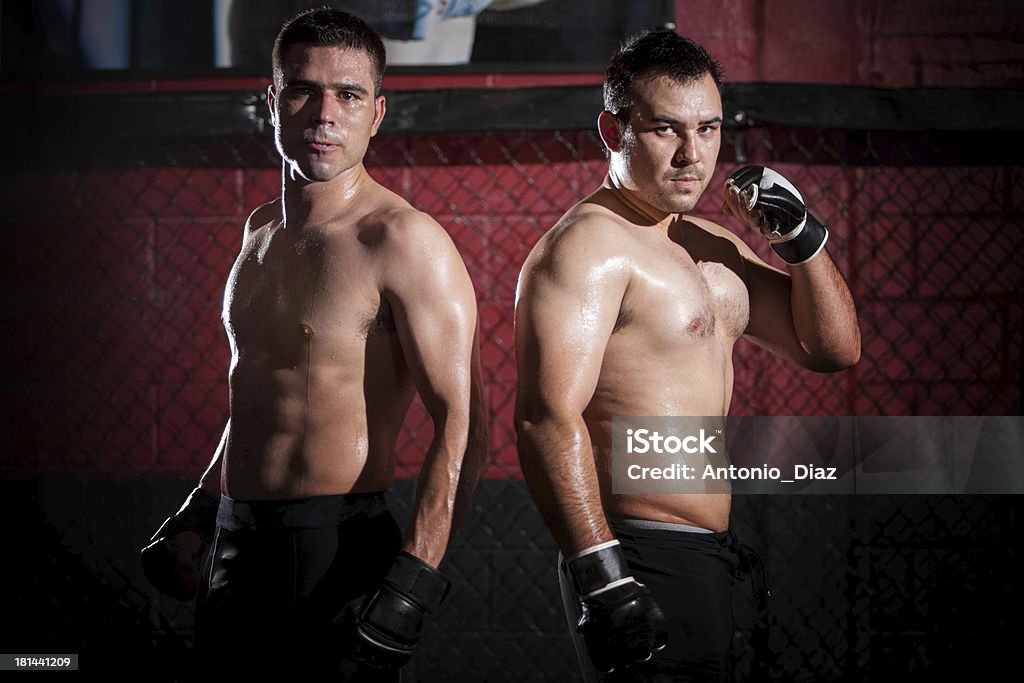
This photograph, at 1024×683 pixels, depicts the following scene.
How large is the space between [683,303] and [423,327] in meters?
0.37

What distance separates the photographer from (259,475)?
127cm

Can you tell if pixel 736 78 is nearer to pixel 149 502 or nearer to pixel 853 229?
pixel 853 229

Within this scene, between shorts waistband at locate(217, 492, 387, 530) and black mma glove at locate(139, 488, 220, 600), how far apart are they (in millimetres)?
123

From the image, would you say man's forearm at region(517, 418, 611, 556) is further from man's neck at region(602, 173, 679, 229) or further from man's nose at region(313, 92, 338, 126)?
man's nose at region(313, 92, 338, 126)

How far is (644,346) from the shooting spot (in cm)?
128

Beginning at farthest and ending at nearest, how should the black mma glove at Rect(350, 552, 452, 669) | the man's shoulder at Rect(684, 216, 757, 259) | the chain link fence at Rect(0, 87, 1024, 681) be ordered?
the chain link fence at Rect(0, 87, 1024, 681)
the man's shoulder at Rect(684, 216, 757, 259)
the black mma glove at Rect(350, 552, 452, 669)

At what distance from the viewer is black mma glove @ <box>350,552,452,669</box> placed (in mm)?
1135

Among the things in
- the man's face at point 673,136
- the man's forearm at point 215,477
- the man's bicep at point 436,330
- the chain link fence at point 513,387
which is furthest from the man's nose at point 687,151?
the chain link fence at point 513,387

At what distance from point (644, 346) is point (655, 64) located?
38 cm

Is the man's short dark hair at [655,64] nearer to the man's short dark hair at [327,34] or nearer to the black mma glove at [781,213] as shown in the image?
the black mma glove at [781,213]

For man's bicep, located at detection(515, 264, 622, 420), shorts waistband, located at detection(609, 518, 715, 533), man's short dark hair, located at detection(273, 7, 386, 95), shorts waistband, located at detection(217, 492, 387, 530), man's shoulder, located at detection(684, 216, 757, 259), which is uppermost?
man's short dark hair, located at detection(273, 7, 386, 95)

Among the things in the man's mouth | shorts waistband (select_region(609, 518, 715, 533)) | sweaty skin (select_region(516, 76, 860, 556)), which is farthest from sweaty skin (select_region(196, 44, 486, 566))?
shorts waistband (select_region(609, 518, 715, 533))

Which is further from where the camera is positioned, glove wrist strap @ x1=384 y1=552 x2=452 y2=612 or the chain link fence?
the chain link fence
